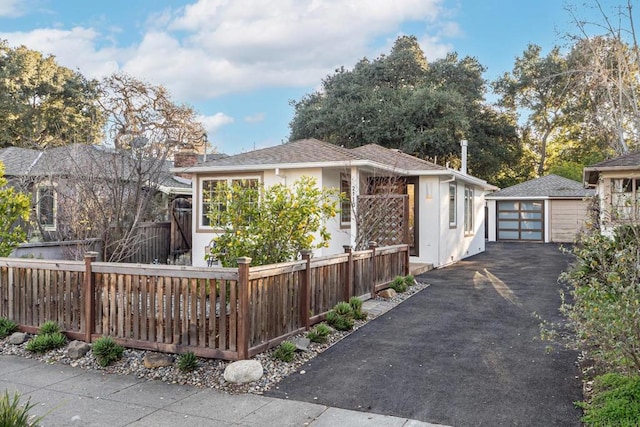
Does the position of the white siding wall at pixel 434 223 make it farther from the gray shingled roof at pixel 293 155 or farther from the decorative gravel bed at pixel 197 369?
the decorative gravel bed at pixel 197 369

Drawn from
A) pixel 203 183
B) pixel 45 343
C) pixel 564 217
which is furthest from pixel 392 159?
pixel 564 217

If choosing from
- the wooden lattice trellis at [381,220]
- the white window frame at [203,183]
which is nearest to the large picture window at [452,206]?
the wooden lattice trellis at [381,220]

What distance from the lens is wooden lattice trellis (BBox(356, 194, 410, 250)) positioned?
449 inches

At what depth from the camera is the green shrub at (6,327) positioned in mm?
6379

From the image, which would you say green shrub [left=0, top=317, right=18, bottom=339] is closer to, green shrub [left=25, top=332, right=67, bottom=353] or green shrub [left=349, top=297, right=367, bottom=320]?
green shrub [left=25, top=332, right=67, bottom=353]

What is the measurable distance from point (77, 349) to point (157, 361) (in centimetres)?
116

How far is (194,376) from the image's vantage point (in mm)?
5023

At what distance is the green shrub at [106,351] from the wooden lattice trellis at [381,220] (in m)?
Answer: 6.74

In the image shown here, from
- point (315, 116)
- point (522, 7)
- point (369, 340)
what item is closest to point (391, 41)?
point (315, 116)

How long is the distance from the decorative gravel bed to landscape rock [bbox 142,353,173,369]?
0.14 ft

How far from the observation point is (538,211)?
24609mm

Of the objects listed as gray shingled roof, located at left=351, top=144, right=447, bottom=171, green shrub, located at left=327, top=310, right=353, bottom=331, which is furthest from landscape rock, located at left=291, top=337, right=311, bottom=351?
gray shingled roof, located at left=351, top=144, right=447, bottom=171

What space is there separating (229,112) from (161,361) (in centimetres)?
1849

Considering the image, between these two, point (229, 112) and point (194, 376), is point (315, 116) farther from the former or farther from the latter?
point (194, 376)
